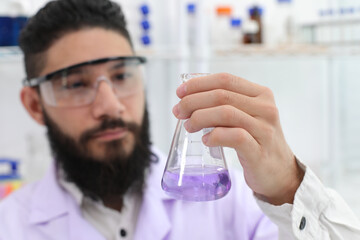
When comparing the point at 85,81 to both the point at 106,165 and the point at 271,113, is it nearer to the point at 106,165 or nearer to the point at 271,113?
the point at 106,165

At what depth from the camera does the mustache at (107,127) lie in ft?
3.62

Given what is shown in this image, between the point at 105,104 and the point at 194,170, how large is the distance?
520mm

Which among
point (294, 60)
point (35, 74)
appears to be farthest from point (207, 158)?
point (294, 60)

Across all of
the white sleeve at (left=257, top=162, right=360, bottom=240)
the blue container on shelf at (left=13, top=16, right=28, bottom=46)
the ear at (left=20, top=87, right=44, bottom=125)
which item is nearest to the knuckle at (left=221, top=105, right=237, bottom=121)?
the white sleeve at (left=257, top=162, right=360, bottom=240)

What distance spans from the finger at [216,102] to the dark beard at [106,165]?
517 millimetres

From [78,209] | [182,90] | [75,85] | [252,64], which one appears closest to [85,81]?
[75,85]

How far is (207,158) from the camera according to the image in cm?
66

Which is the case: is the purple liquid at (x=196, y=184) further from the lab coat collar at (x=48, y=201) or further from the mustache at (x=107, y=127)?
the lab coat collar at (x=48, y=201)

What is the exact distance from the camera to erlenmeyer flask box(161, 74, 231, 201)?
2.07 feet

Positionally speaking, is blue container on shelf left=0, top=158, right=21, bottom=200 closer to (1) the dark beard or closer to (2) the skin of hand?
(1) the dark beard

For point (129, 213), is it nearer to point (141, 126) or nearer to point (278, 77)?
point (141, 126)

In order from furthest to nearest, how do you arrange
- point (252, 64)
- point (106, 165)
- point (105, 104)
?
point (252, 64) < point (106, 165) < point (105, 104)

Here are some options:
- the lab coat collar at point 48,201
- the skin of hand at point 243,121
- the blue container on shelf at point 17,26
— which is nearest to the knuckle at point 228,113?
the skin of hand at point 243,121

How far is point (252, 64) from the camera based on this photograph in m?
2.48
